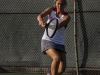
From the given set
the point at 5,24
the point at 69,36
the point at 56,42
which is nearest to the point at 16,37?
the point at 5,24

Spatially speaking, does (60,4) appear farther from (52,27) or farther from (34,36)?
(34,36)

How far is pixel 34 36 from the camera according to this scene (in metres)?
8.15

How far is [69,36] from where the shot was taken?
796cm

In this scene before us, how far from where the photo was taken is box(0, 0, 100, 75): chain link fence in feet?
25.6

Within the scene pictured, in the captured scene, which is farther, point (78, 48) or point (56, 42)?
point (78, 48)

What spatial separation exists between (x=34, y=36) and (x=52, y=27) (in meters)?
2.37

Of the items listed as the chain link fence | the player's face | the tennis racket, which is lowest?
the chain link fence

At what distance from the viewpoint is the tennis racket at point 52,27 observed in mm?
5754

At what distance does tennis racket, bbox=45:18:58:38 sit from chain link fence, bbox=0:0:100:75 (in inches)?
81.4

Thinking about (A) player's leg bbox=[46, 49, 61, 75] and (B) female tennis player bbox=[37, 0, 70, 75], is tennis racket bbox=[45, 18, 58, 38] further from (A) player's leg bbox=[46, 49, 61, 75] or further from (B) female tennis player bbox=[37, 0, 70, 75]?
(A) player's leg bbox=[46, 49, 61, 75]

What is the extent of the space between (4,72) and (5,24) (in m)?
1.01

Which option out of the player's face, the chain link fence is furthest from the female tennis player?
the chain link fence

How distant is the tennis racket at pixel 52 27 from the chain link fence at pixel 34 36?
2.07 m

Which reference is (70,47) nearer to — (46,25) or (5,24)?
(5,24)
